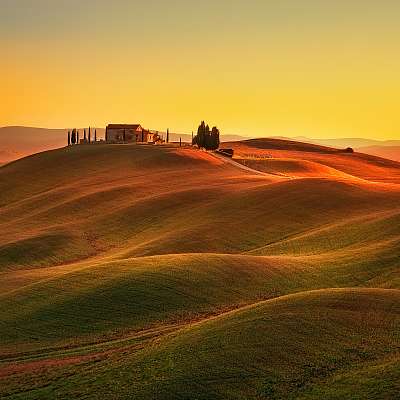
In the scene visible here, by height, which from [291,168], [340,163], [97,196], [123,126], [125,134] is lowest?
[97,196]

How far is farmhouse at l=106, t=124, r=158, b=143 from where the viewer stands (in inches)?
6378

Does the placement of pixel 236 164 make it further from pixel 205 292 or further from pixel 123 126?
pixel 205 292

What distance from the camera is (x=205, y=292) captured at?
4406 centimetres

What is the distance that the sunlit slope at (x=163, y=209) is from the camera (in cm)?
6588

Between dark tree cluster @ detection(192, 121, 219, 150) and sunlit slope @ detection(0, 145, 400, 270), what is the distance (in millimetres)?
25136

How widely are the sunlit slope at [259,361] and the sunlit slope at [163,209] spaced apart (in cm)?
2744

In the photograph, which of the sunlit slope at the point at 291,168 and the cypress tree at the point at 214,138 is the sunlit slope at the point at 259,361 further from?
the cypress tree at the point at 214,138

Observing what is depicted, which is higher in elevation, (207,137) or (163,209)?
(207,137)

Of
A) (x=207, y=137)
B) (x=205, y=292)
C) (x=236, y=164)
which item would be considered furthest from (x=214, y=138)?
(x=205, y=292)

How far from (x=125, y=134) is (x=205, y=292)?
12114 centimetres

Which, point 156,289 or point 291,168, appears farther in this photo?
point 291,168

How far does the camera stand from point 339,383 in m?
27.1

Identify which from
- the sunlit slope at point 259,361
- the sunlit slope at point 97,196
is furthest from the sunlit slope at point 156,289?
the sunlit slope at point 97,196

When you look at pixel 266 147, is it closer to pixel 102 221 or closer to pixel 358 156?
pixel 358 156
